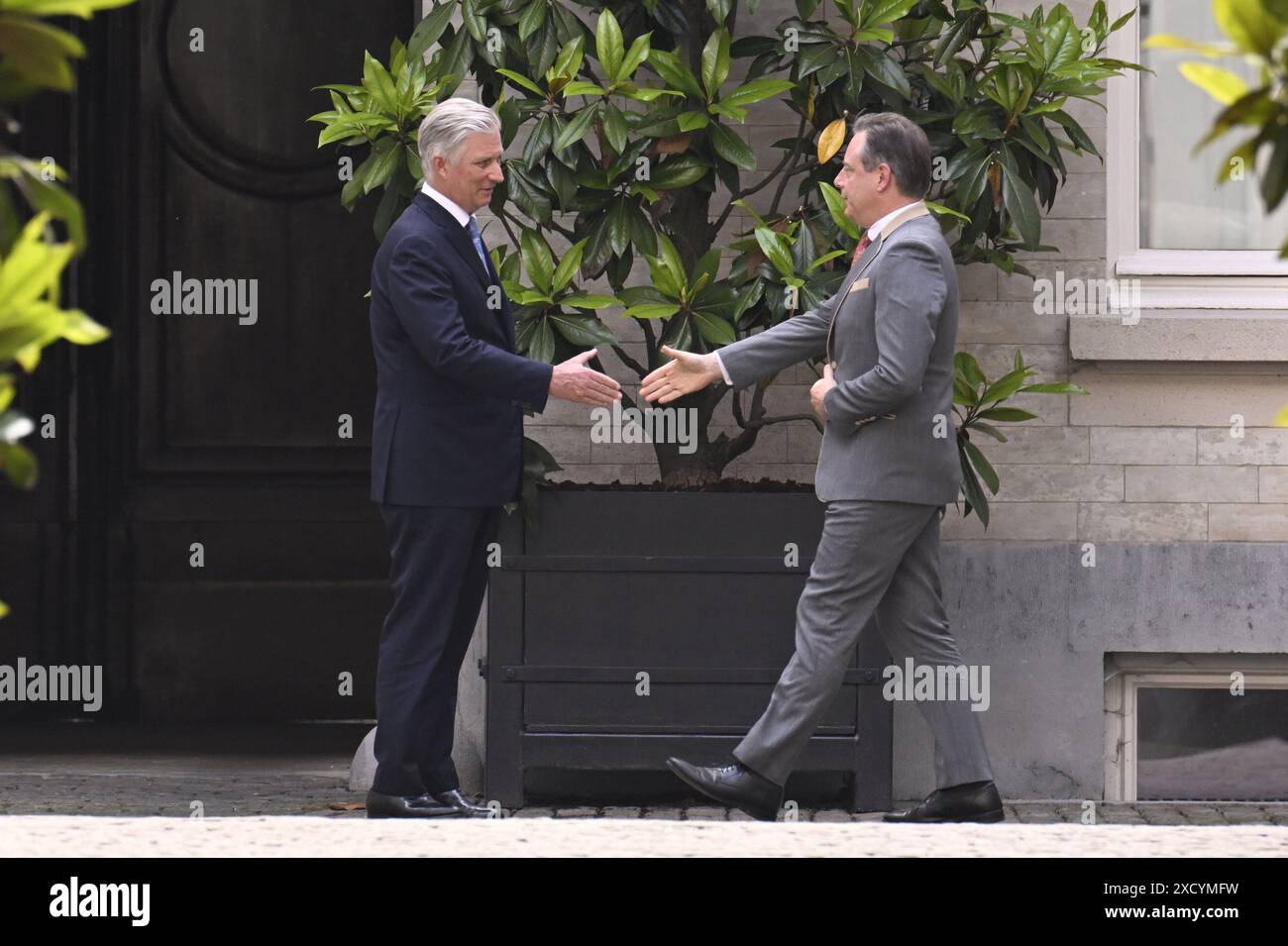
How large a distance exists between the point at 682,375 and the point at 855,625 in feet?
2.78

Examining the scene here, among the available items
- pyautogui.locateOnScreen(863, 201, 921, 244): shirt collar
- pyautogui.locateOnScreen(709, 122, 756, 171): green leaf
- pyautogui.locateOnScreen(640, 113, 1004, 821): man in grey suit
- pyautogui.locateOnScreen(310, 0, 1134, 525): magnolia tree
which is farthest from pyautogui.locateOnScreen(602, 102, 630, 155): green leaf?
pyautogui.locateOnScreen(863, 201, 921, 244): shirt collar

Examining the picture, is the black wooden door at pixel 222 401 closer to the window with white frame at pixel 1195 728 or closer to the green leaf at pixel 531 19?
the green leaf at pixel 531 19

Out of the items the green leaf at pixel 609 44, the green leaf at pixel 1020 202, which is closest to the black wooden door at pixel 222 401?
the green leaf at pixel 609 44

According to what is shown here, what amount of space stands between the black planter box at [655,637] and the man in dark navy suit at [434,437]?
53 cm

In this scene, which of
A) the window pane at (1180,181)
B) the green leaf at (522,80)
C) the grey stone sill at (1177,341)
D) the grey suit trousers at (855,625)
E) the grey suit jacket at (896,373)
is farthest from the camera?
the window pane at (1180,181)

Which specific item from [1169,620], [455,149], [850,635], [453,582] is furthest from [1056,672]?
[455,149]

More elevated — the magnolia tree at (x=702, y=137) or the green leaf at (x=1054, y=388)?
the magnolia tree at (x=702, y=137)

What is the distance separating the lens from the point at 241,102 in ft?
23.1

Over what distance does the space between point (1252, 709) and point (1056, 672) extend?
0.74m

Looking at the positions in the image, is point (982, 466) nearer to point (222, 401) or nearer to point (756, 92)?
point (756, 92)

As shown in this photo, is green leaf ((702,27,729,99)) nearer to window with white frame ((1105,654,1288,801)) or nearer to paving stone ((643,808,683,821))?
paving stone ((643,808,683,821))

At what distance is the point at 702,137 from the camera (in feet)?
17.6

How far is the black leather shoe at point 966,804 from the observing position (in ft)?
15.6
